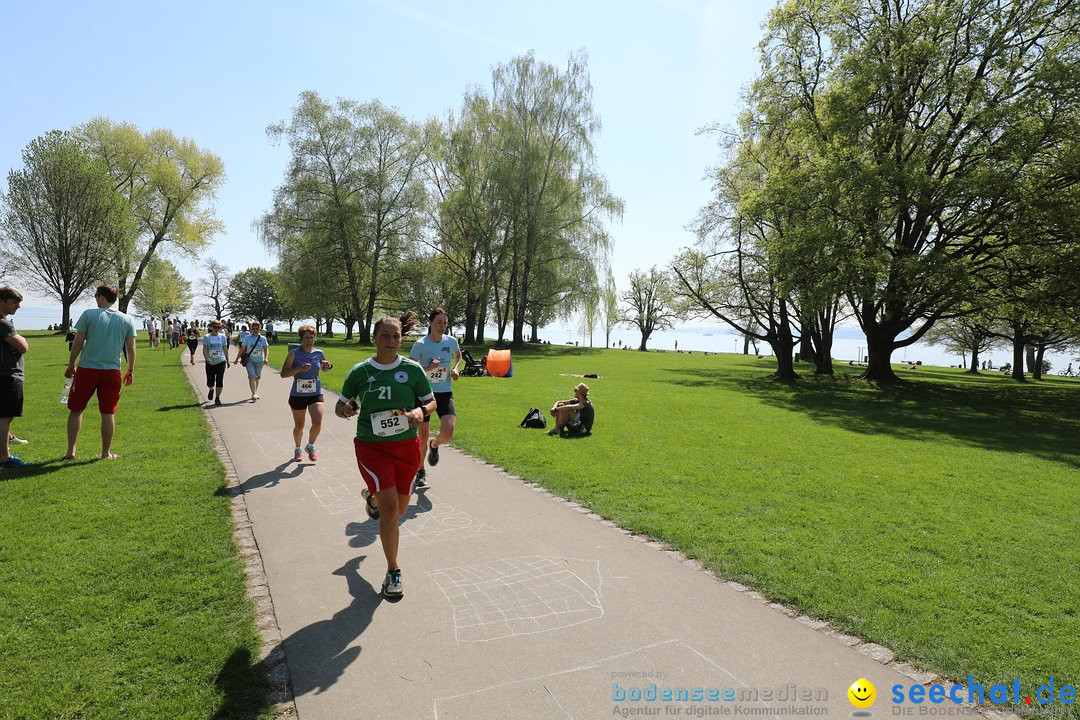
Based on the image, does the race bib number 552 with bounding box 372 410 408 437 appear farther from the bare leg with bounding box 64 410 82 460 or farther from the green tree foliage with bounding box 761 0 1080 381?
the green tree foliage with bounding box 761 0 1080 381

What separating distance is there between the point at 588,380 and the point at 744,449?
40.9ft

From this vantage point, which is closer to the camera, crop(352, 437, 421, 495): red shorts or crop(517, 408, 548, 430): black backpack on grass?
crop(352, 437, 421, 495): red shorts

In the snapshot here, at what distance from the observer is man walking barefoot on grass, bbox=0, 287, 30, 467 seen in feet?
22.1

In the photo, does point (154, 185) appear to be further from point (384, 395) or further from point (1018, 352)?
point (1018, 352)

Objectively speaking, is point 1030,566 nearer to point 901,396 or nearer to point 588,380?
point 588,380

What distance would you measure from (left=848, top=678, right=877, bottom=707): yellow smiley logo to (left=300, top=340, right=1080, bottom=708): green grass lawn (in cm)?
53

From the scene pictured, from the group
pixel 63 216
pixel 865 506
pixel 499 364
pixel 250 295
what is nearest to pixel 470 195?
pixel 499 364

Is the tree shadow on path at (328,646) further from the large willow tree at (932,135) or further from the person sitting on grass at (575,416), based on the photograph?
the large willow tree at (932,135)

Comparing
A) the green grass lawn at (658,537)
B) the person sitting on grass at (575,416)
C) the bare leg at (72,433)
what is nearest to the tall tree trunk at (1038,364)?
the green grass lawn at (658,537)

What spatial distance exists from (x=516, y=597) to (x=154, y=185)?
49956 mm

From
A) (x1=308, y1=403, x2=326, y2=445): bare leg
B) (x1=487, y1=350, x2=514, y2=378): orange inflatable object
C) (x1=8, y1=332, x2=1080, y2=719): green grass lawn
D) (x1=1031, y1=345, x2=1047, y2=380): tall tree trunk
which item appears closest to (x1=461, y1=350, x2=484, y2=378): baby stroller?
(x1=487, y1=350, x2=514, y2=378): orange inflatable object

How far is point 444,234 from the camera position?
43.2 metres

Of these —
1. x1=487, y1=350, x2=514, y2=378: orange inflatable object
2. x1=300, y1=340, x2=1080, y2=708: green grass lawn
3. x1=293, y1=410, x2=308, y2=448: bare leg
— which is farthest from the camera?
x1=487, y1=350, x2=514, y2=378: orange inflatable object

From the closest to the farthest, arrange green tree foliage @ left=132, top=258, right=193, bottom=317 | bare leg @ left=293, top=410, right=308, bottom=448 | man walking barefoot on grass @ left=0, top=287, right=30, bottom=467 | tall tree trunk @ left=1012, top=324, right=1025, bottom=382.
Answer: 1. man walking barefoot on grass @ left=0, top=287, right=30, bottom=467
2. bare leg @ left=293, top=410, right=308, bottom=448
3. tall tree trunk @ left=1012, top=324, right=1025, bottom=382
4. green tree foliage @ left=132, top=258, right=193, bottom=317
